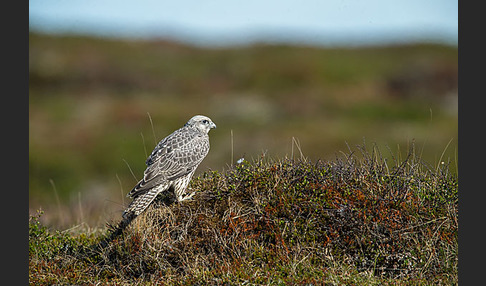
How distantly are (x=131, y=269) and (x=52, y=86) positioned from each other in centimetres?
3436

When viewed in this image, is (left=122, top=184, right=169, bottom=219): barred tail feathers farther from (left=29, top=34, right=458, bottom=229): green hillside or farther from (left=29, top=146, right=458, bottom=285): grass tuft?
(left=29, top=34, right=458, bottom=229): green hillside

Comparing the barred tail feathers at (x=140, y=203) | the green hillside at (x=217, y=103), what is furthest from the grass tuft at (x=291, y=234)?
the green hillside at (x=217, y=103)

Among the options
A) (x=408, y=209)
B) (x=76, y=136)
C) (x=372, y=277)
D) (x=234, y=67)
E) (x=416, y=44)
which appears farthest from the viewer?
(x=416, y=44)

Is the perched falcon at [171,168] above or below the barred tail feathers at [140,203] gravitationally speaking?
above

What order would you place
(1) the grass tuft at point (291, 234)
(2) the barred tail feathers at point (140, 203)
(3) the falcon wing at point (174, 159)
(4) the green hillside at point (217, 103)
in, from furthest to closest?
(4) the green hillside at point (217, 103)
(3) the falcon wing at point (174, 159)
(2) the barred tail feathers at point (140, 203)
(1) the grass tuft at point (291, 234)

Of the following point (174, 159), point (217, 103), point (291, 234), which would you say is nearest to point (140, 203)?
point (174, 159)

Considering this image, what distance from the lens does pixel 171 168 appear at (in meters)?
7.58

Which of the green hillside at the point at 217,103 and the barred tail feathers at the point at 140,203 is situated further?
the green hillside at the point at 217,103

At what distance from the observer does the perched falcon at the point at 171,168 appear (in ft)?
24.0

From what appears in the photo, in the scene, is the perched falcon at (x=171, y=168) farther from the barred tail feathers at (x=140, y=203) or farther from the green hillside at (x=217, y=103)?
the green hillside at (x=217, y=103)

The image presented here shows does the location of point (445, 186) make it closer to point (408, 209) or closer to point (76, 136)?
point (408, 209)

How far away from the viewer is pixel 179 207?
24.8 ft

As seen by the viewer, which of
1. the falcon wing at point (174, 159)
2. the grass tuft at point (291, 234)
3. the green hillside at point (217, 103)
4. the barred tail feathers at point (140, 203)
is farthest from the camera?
the green hillside at point (217, 103)

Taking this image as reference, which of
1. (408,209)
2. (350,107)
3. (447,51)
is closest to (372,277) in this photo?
(408,209)
